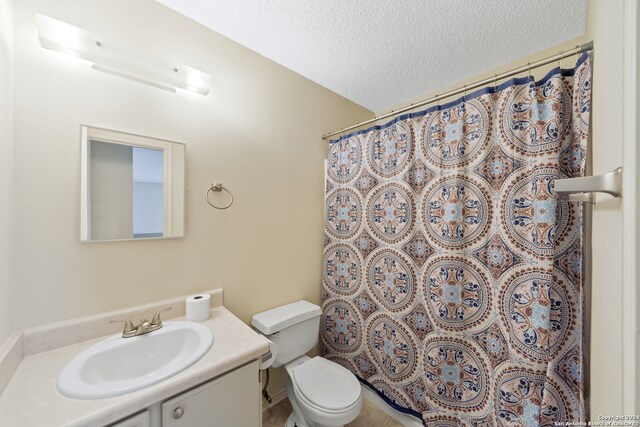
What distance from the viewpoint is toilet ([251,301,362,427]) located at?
116cm

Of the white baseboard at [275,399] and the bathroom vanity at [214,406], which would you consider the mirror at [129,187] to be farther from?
the white baseboard at [275,399]

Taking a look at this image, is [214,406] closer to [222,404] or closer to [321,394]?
[222,404]

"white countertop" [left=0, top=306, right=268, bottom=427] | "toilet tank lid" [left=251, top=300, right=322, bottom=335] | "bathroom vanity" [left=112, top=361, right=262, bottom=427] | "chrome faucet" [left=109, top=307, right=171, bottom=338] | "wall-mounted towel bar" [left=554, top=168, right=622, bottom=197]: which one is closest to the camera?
"wall-mounted towel bar" [left=554, top=168, right=622, bottom=197]

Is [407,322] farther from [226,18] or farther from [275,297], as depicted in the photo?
[226,18]

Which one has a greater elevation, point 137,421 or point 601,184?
point 601,184

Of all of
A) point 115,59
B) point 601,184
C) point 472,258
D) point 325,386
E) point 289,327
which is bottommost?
point 325,386

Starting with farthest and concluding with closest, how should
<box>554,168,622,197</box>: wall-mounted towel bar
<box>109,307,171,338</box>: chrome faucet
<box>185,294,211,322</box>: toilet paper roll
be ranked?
<box>185,294,211,322</box>: toilet paper roll < <box>109,307,171,338</box>: chrome faucet < <box>554,168,622,197</box>: wall-mounted towel bar

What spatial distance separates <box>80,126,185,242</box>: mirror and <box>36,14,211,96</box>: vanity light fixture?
0.27 metres

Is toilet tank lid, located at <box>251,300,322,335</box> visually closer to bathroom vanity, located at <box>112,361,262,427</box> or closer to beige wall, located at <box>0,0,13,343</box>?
bathroom vanity, located at <box>112,361,262,427</box>

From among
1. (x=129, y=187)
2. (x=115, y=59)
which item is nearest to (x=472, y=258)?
(x=129, y=187)

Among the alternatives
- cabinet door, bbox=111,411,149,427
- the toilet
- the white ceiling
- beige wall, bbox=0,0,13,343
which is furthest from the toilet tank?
the white ceiling

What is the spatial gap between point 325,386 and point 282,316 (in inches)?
18.0

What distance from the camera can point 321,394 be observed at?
4.08ft

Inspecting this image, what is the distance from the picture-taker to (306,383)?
1.31 m
